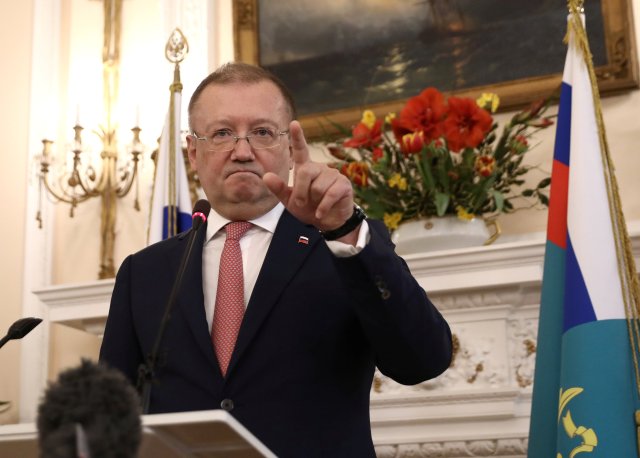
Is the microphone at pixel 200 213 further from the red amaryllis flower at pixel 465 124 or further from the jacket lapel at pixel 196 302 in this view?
the red amaryllis flower at pixel 465 124

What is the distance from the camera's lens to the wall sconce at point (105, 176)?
496cm

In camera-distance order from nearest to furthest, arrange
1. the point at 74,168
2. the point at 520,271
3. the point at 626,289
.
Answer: the point at 626,289 → the point at 520,271 → the point at 74,168

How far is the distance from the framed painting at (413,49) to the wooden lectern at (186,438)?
3.04 m

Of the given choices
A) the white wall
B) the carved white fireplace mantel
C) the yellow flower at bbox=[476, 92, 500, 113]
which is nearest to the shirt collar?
the carved white fireplace mantel

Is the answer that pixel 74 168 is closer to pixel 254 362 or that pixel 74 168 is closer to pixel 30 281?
pixel 30 281

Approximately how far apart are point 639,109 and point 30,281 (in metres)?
3.00

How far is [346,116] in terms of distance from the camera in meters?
4.57

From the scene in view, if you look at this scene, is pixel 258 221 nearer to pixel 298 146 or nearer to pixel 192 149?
pixel 192 149

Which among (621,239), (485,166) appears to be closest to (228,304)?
(621,239)

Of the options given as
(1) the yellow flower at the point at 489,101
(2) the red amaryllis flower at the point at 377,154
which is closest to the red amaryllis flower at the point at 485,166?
(1) the yellow flower at the point at 489,101

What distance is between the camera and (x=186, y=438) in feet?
4.62

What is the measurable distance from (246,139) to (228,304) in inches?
16.2

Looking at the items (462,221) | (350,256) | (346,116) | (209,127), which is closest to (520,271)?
(462,221)

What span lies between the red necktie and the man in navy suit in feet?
0.07
